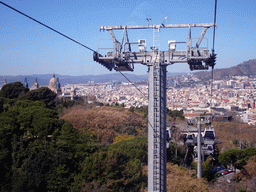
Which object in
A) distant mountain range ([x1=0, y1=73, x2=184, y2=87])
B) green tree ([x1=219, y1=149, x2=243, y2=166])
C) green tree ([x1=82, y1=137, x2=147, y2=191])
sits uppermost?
Answer: distant mountain range ([x1=0, y1=73, x2=184, y2=87])

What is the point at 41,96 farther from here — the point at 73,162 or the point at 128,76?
the point at 128,76

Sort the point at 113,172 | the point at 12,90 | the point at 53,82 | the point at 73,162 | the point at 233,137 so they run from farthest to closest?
the point at 53,82
the point at 12,90
the point at 233,137
the point at 73,162
the point at 113,172

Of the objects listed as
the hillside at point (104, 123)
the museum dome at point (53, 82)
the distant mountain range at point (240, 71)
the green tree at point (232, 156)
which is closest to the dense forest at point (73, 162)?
the green tree at point (232, 156)

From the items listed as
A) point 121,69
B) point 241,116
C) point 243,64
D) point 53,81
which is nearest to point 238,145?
point 121,69

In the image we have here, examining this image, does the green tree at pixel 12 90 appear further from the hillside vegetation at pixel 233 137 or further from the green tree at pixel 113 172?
the green tree at pixel 113 172

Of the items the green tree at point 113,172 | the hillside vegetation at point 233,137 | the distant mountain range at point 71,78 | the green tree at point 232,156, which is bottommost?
the hillside vegetation at point 233,137

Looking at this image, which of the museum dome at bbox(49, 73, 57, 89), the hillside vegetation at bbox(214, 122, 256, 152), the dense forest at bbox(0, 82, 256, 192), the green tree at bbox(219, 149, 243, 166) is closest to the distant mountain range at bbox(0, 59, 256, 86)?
the museum dome at bbox(49, 73, 57, 89)

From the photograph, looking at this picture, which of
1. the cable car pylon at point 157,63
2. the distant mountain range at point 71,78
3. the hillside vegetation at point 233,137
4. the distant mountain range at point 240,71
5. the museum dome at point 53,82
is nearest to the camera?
the cable car pylon at point 157,63

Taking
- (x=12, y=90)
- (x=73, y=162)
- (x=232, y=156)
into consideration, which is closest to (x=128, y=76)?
(x=12, y=90)

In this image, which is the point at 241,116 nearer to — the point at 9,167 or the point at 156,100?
the point at 9,167

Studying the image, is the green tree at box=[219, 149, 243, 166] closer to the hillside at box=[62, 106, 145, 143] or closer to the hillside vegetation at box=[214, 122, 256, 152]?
the hillside vegetation at box=[214, 122, 256, 152]

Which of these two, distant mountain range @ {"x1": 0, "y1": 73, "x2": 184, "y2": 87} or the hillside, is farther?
distant mountain range @ {"x1": 0, "y1": 73, "x2": 184, "y2": 87}
